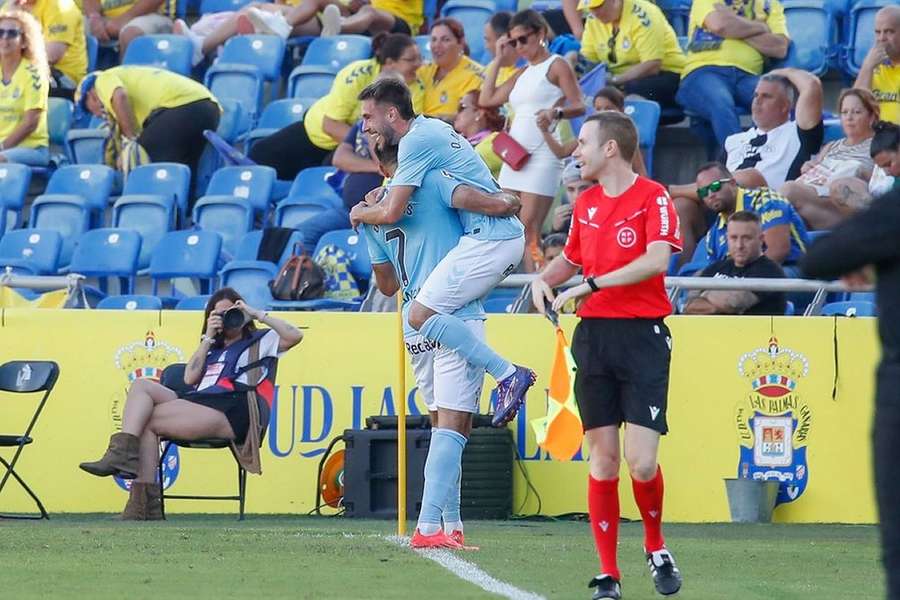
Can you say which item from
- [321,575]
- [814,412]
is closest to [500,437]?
[814,412]

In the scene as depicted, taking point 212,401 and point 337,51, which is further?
point 337,51

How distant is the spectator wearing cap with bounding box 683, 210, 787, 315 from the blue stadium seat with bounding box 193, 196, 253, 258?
4.21 metres

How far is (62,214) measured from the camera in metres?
14.8

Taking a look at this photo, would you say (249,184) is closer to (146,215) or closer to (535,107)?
(146,215)

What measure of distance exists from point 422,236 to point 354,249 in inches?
182

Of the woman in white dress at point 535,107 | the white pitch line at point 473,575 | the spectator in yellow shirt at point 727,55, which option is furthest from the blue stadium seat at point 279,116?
the white pitch line at point 473,575

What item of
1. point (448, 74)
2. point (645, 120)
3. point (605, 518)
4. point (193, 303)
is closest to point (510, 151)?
point (645, 120)

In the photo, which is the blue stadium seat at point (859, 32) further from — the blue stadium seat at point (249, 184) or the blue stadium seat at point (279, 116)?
the blue stadium seat at point (249, 184)

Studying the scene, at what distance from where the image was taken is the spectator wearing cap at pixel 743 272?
36.8 ft

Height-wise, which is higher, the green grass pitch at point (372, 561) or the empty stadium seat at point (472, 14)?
the empty stadium seat at point (472, 14)

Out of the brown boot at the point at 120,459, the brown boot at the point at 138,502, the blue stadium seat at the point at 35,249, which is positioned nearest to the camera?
the brown boot at the point at 120,459

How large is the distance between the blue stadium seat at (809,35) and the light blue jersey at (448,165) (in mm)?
6131

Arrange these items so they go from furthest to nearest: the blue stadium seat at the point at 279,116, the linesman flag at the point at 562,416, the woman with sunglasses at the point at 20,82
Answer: the blue stadium seat at the point at 279,116, the woman with sunglasses at the point at 20,82, the linesman flag at the point at 562,416

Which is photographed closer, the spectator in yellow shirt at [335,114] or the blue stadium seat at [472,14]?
the spectator in yellow shirt at [335,114]
